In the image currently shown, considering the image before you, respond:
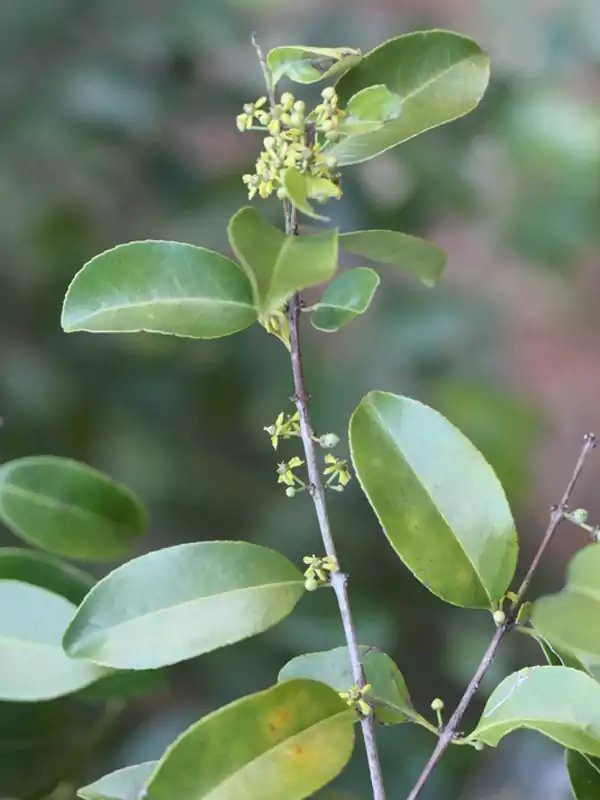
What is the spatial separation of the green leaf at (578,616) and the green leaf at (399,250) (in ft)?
0.50

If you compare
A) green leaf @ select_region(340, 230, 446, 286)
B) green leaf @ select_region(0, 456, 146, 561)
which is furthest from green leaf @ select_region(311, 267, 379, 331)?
green leaf @ select_region(0, 456, 146, 561)

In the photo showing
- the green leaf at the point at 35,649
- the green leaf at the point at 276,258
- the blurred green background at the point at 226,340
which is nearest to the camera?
the green leaf at the point at 276,258

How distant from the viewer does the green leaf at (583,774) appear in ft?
1.36

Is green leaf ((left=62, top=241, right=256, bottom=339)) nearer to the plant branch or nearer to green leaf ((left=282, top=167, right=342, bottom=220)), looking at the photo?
green leaf ((left=282, top=167, right=342, bottom=220))

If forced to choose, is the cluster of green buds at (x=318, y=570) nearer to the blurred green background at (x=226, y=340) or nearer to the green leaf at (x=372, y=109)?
the green leaf at (x=372, y=109)

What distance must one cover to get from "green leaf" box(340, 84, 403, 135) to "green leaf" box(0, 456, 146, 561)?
0.29 meters

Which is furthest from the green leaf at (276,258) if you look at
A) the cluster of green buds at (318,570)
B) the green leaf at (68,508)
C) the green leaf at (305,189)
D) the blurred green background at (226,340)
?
the blurred green background at (226,340)

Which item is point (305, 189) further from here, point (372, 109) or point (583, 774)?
point (583, 774)

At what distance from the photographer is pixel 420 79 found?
40cm

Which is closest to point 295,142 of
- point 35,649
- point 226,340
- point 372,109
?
point 372,109

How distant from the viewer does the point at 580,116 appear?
1508mm

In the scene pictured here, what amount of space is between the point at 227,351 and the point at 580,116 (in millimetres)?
813

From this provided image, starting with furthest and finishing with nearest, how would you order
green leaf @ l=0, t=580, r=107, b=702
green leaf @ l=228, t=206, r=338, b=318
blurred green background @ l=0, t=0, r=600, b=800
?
1. blurred green background @ l=0, t=0, r=600, b=800
2. green leaf @ l=0, t=580, r=107, b=702
3. green leaf @ l=228, t=206, r=338, b=318

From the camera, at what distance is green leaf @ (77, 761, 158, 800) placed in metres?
0.39
